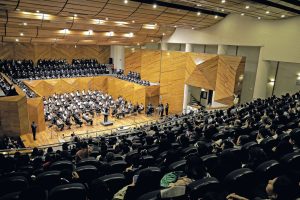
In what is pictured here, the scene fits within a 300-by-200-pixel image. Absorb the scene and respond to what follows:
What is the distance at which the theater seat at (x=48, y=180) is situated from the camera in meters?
3.26

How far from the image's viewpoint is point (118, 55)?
23.7 metres

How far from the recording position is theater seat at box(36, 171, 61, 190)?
3.26 meters

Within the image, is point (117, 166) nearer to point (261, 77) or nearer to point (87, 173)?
point (87, 173)

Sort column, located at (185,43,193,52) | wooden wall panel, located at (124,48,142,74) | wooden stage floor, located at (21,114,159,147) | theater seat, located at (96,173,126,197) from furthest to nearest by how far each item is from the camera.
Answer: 1. wooden wall panel, located at (124,48,142,74)
2. column, located at (185,43,193,52)
3. wooden stage floor, located at (21,114,159,147)
4. theater seat, located at (96,173,126,197)

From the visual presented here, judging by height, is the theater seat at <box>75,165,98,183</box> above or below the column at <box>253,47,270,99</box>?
below

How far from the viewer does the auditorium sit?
2.93m

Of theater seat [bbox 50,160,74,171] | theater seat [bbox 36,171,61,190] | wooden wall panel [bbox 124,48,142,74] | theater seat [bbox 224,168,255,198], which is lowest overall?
theater seat [bbox 50,160,74,171]

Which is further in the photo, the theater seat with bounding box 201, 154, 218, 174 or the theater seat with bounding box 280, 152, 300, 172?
the theater seat with bounding box 201, 154, 218, 174

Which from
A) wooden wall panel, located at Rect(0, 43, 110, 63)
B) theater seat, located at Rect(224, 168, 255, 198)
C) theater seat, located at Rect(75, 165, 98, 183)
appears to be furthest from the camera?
wooden wall panel, located at Rect(0, 43, 110, 63)

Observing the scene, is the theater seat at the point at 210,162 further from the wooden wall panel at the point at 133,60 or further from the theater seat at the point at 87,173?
the wooden wall panel at the point at 133,60

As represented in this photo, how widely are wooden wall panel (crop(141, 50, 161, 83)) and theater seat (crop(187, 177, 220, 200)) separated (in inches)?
647

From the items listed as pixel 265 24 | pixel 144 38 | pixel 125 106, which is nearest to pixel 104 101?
pixel 125 106

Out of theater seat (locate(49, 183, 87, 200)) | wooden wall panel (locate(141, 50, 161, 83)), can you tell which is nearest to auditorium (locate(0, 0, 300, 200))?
theater seat (locate(49, 183, 87, 200))

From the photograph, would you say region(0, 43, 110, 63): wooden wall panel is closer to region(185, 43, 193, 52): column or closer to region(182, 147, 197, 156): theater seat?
region(185, 43, 193, 52): column
